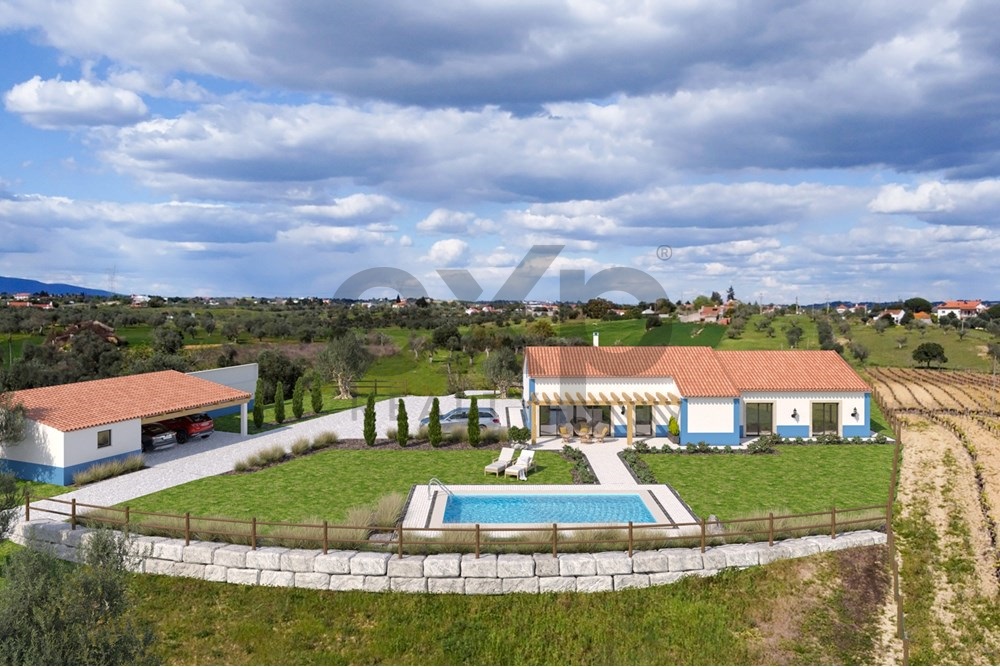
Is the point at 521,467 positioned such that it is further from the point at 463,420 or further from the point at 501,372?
the point at 501,372

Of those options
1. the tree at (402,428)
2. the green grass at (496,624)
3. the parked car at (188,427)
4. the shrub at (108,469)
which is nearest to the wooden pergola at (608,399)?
the tree at (402,428)

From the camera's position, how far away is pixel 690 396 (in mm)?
27219

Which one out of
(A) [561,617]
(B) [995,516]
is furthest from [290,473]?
(B) [995,516]

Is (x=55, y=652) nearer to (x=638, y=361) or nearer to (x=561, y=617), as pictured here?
(x=561, y=617)

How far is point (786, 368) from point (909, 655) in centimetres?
2034

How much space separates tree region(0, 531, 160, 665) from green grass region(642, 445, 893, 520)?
1362 centimetres

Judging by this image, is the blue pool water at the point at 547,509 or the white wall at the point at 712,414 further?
the white wall at the point at 712,414

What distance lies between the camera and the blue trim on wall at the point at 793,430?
93.4 feet

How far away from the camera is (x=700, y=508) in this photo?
17.9 metres

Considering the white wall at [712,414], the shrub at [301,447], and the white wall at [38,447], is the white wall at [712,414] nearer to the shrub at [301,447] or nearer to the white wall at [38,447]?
the shrub at [301,447]

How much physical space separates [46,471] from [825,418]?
103ft

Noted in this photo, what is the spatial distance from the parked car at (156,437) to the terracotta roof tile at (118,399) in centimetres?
130

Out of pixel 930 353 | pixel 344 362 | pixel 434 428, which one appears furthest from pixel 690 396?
pixel 930 353

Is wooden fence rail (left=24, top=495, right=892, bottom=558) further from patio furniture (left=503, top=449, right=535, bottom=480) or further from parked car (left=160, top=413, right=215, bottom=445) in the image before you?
parked car (left=160, top=413, right=215, bottom=445)
